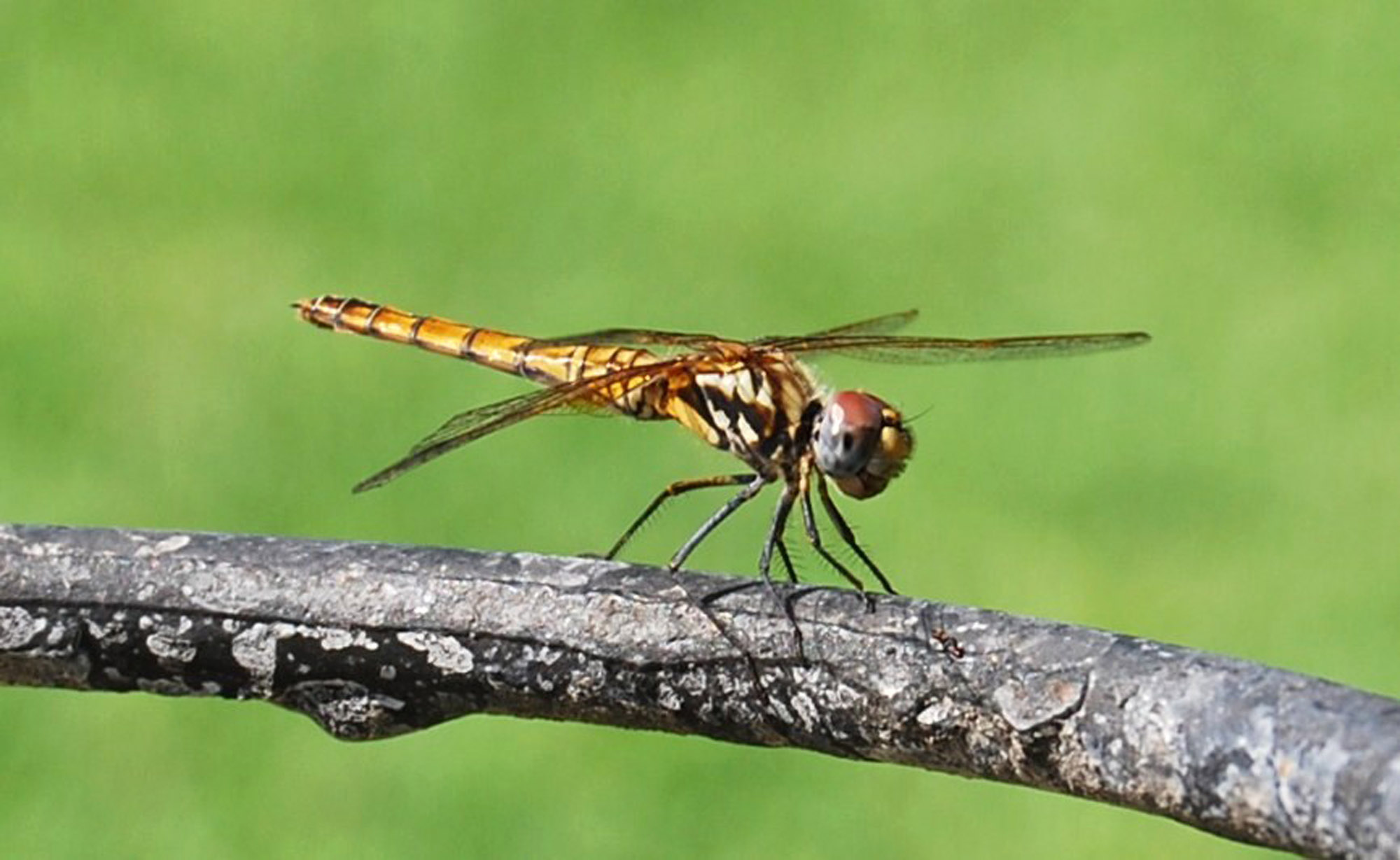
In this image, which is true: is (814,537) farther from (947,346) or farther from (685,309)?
(685,309)

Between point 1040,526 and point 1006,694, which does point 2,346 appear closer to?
point 1040,526

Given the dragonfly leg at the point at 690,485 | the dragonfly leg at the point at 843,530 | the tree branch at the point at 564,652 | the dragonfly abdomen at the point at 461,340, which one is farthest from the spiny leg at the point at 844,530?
the tree branch at the point at 564,652

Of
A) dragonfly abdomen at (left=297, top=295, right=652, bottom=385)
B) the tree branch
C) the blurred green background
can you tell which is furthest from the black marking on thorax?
the blurred green background

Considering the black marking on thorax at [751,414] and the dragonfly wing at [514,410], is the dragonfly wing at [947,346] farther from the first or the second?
the dragonfly wing at [514,410]

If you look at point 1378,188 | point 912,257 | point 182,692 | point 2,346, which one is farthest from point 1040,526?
point 182,692

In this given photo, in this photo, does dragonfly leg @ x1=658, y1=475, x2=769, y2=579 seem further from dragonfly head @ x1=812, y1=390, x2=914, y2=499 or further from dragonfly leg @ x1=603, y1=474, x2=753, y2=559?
dragonfly head @ x1=812, y1=390, x2=914, y2=499

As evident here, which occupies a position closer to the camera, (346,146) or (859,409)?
(859,409)

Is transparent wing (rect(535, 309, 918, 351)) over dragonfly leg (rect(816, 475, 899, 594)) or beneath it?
over
